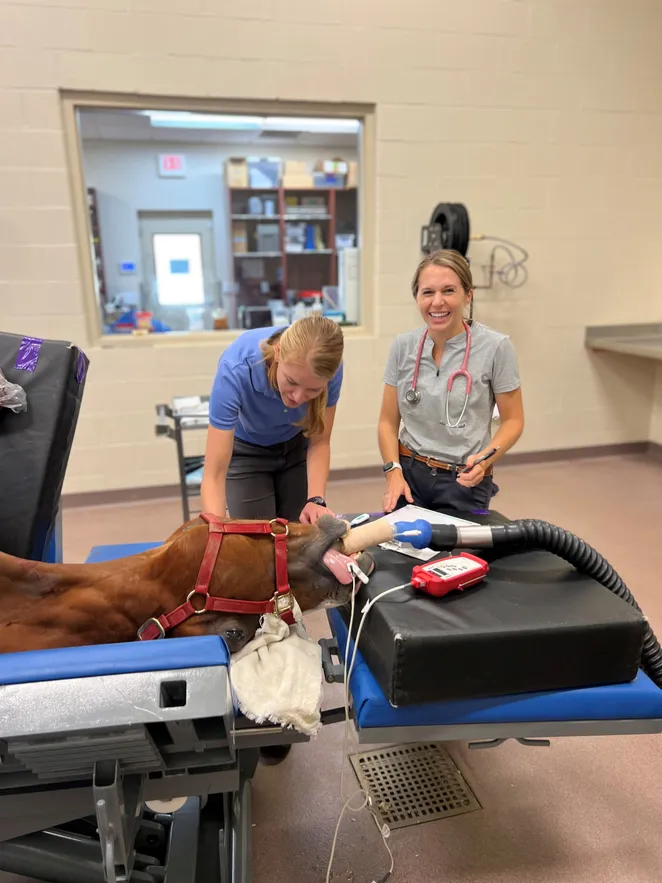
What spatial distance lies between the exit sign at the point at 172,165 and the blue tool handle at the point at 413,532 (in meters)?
5.59

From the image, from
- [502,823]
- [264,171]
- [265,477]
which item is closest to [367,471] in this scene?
[265,477]

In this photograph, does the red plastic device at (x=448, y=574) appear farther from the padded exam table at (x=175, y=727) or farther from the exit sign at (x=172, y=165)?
the exit sign at (x=172, y=165)

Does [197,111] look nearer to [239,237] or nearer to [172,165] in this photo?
[239,237]

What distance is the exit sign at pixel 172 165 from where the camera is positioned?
225 inches

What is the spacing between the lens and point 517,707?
103cm

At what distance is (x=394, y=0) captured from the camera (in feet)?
11.0

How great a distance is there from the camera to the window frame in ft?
10.5

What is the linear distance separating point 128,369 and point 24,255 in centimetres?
80

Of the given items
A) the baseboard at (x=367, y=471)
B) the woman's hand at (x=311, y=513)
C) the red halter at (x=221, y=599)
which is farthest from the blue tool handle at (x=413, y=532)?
the baseboard at (x=367, y=471)

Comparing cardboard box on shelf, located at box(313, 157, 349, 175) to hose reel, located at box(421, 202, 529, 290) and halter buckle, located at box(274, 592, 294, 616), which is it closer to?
hose reel, located at box(421, 202, 529, 290)

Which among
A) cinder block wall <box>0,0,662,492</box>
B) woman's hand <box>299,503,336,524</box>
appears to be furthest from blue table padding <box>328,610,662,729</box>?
cinder block wall <box>0,0,662,492</box>

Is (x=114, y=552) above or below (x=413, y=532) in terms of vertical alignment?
below

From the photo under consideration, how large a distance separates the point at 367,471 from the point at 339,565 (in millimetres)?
2942

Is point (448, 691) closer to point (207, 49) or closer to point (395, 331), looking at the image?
point (395, 331)
